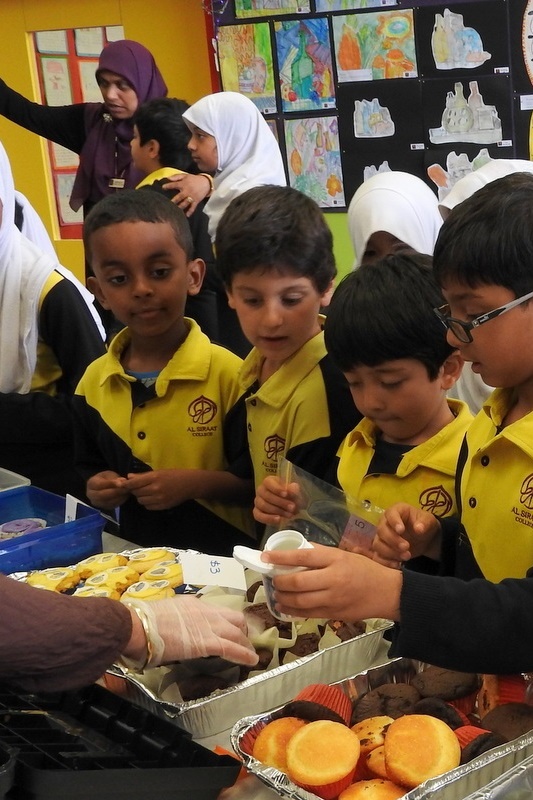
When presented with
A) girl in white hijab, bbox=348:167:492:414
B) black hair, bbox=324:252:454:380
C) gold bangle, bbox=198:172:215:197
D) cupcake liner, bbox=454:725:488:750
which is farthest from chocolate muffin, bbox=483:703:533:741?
gold bangle, bbox=198:172:215:197

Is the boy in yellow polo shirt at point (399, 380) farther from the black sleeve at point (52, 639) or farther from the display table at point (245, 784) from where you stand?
the black sleeve at point (52, 639)

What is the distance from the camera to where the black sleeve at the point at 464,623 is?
107 centimetres

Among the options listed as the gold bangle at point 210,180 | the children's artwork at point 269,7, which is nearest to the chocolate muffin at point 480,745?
the gold bangle at point 210,180

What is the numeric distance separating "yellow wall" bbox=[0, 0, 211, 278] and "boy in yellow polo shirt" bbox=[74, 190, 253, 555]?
10.1 feet

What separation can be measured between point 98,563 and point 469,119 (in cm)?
304

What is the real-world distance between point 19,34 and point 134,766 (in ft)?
16.9

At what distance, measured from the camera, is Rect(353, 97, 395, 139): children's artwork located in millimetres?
4180

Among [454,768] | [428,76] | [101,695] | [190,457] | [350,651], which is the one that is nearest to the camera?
[454,768]

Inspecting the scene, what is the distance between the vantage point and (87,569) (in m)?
1.62

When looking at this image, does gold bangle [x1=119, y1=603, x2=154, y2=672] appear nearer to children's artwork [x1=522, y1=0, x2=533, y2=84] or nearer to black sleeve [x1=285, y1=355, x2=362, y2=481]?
black sleeve [x1=285, y1=355, x2=362, y2=481]

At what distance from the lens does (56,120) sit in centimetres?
439

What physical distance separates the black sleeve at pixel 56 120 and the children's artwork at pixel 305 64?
3.18ft

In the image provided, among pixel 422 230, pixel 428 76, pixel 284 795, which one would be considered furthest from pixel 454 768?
pixel 428 76

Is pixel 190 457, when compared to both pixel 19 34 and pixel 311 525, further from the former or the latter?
pixel 19 34
